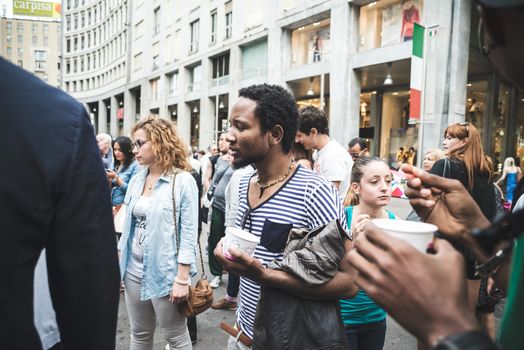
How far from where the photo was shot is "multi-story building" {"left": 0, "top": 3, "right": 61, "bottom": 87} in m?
84.5

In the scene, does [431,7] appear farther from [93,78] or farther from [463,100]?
[93,78]

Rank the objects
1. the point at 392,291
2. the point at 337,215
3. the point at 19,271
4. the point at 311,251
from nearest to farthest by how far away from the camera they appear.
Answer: the point at 392,291 < the point at 19,271 < the point at 311,251 < the point at 337,215

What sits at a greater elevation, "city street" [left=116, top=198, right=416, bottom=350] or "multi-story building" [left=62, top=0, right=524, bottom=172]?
"multi-story building" [left=62, top=0, right=524, bottom=172]

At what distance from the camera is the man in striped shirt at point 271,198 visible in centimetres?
185

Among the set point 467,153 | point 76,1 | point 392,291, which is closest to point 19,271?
point 392,291

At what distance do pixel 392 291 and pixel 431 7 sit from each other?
16972 millimetres

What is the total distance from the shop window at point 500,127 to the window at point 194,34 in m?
22.3

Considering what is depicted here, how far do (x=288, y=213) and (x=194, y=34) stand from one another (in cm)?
A: 3231

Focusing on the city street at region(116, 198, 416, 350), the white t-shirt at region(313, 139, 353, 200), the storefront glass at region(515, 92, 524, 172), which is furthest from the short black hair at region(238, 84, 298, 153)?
the storefront glass at region(515, 92, 524, 172)

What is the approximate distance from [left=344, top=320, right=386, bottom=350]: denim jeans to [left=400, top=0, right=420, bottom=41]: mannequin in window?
53.3ft

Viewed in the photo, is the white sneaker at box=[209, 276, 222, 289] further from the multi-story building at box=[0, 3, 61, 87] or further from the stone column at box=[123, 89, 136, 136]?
the multi-story building at box=[0, 3, 61, 87]

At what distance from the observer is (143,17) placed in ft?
130

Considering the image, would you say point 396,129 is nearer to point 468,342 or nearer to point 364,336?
point 364,336

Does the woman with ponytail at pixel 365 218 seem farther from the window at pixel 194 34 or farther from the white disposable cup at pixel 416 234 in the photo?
the window at pixel 194 34
